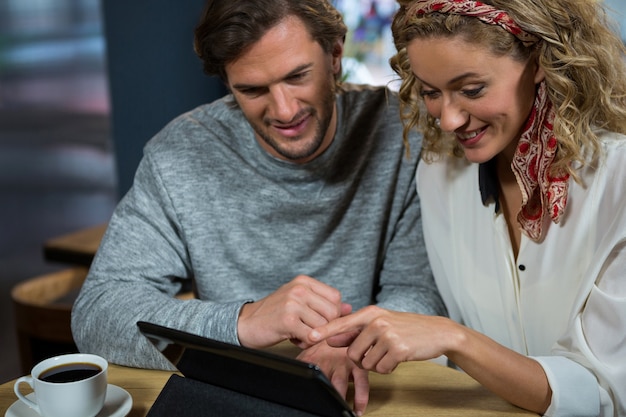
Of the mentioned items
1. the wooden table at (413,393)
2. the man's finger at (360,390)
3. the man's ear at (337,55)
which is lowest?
the wooden table at (413,393)

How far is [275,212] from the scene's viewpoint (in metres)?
2.09

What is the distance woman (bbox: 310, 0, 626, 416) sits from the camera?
4.95ft

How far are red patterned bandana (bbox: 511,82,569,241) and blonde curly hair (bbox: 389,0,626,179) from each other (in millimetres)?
24

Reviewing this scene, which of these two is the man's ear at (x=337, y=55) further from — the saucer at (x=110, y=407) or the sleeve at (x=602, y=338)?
the saucer at (x=110, y=407)

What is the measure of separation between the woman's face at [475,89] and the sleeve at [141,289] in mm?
574

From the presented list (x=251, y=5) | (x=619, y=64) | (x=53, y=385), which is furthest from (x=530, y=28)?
(x=53, y=385)

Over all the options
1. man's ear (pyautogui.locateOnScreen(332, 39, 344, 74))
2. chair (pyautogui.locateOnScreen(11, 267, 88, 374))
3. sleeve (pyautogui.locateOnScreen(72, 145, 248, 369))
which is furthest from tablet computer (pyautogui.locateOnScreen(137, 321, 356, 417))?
chair (pyautogui.locateOnScreen(11, 267, 88, 374))

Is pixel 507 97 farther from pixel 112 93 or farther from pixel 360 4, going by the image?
pixel 360 4

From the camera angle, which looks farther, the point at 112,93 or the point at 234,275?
the point at 112,93

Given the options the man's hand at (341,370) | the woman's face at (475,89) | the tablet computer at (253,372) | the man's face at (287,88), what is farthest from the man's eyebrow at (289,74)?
the tablet computer at (253,372)

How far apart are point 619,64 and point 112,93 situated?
7.91ft

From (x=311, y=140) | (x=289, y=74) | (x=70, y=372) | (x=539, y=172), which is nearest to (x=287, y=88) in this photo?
(x=289, y=74)

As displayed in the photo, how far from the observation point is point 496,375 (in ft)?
4.90

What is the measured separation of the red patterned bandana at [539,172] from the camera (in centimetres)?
168
